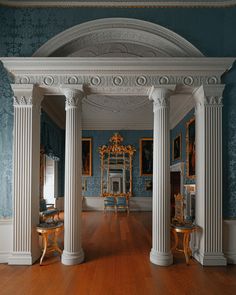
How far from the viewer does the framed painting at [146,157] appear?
12211 mm

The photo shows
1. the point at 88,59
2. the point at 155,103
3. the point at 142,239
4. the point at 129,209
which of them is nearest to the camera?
the point at 88,59

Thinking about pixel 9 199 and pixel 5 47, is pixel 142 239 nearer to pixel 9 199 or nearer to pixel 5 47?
pixel 9 199

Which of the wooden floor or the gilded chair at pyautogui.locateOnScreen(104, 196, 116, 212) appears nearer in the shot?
the wooden floor

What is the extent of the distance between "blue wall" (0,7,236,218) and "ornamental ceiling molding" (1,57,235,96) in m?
0.43

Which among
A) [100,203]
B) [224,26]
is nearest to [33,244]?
[224,26]

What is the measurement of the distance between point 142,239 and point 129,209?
5.56 metres

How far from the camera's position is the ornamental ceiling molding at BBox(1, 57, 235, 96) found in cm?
469

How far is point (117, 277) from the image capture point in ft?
13.4

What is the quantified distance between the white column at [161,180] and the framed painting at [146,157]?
7356 mm

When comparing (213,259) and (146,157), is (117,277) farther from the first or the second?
(146,157)

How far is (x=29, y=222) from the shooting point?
472cm

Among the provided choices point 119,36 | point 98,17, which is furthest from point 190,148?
point 98,17

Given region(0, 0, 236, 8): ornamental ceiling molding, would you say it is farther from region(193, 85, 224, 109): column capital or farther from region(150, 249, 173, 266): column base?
region(150, 249, 173, 266): column base

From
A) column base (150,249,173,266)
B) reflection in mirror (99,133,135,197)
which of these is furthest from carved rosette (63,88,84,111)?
reflection in mirror (99,133,135,197)
